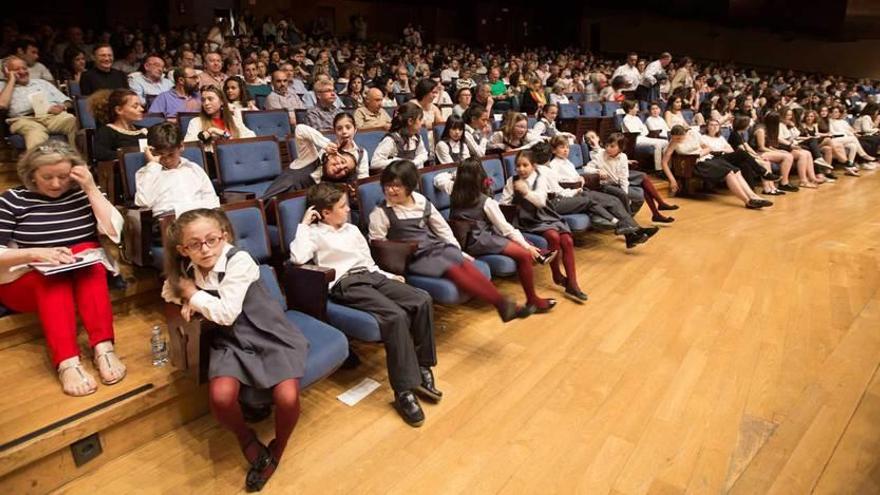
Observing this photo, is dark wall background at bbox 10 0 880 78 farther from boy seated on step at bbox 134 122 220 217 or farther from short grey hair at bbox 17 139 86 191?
short grey hair at bbox 17 139 86 191

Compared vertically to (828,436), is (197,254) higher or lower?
higher

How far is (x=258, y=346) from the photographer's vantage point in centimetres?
119

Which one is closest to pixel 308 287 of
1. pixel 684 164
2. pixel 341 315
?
pixel 341 315

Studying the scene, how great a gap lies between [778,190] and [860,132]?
2.35m

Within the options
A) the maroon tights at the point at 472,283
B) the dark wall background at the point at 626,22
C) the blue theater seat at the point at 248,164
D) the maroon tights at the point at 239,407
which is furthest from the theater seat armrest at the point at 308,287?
the dark wall background at the point at 626,22

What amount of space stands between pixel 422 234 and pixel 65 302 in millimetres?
982

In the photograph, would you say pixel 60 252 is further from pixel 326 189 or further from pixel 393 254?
pixel 393 254

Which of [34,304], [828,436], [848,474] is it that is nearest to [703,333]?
[828,436]

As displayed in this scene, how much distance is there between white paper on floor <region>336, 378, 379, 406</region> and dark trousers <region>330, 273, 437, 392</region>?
112mm

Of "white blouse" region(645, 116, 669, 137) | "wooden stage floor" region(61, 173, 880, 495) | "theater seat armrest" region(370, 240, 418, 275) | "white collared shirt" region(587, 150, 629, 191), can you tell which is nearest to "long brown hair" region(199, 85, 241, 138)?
"theater seat armrest" region(370, 240, 418, 275)

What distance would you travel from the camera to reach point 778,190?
13.5 ft

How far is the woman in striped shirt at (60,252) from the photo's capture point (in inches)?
49.3

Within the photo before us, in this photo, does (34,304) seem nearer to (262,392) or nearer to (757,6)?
(262,392)

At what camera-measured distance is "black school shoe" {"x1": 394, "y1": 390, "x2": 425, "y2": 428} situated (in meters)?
1.37
